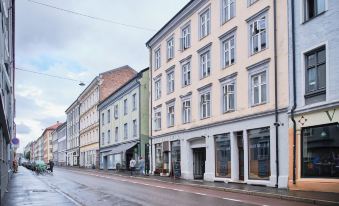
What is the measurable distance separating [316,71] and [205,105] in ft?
38.0

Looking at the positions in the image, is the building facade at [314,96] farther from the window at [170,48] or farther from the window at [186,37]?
the window at [170,48]

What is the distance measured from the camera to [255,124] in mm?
24578

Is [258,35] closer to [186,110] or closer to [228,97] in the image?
[228,97]

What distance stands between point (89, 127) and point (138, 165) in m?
30.4

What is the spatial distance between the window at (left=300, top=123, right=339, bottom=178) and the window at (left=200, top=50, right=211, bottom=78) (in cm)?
1091

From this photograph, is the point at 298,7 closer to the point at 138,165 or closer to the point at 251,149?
the point at 251,149

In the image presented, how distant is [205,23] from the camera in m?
31.3

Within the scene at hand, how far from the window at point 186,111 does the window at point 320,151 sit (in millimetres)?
13553

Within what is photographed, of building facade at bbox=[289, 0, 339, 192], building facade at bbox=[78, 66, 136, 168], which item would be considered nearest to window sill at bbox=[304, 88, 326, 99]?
building facade at bbox=[289, 0, 339, 192]

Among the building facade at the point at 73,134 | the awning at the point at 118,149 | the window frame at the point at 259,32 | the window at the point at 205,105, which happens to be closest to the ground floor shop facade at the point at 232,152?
the window at the point at 205,105

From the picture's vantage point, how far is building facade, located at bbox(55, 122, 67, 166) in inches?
4111

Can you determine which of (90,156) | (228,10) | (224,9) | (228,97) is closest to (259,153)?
(228,97)

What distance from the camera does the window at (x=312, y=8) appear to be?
2021cm

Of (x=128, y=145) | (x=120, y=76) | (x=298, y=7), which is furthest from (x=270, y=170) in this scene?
(x=120, y=76)
